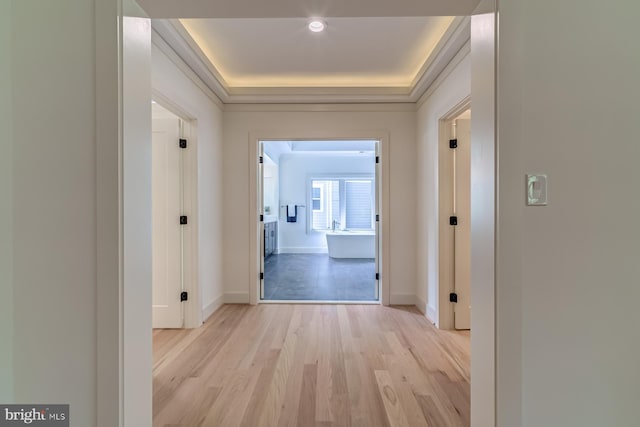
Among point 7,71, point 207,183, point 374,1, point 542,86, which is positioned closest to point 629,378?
point 542,86

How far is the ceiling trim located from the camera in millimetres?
2076

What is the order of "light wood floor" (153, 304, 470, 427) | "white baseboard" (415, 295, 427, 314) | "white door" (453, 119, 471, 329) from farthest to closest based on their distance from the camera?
"white baseboard" (415, 295, 427, 314) → "white door" (453, 119, 471, 329) → "light wood floor" (153, 304, 470, 427)

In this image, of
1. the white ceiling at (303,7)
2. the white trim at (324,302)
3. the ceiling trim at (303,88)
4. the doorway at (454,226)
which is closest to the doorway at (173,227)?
the ceiling trim at (303,88)

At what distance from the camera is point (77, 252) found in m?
1.10

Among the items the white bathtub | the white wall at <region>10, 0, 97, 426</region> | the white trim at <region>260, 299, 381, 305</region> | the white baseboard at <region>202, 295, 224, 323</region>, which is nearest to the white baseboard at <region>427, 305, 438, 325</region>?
the white trim at <region>260, 299, 381, 305</region>

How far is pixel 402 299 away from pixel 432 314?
0.52 metres

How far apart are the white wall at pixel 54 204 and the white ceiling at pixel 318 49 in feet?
4.48

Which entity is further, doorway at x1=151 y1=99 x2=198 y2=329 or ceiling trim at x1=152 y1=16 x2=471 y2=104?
doorway at x1=151 y1=99 x2=198 y2=329

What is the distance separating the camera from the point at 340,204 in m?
8.05

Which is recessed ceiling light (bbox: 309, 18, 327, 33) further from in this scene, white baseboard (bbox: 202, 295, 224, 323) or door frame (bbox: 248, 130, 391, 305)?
white baseboard (bbox: 202, 295, 224, 323)

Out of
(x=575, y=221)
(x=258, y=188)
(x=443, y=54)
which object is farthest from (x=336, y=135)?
(x=575, y=221)

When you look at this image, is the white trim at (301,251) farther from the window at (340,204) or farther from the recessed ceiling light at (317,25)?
the recessed ceiling light at (317,25)

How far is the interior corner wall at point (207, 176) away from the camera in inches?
95.7

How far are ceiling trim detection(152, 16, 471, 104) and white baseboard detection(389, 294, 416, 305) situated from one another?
2.34 metres
